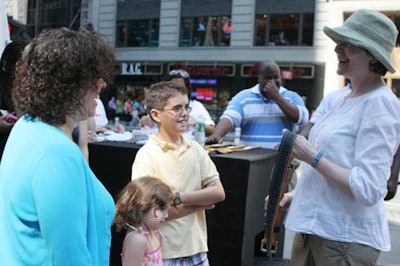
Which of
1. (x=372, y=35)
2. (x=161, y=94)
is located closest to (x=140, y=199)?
(x=161, y=94)

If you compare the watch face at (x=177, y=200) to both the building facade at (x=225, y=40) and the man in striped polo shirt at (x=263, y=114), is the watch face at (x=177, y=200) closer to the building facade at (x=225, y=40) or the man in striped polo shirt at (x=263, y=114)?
the man in striped polo shirt at (x=263, y=114)

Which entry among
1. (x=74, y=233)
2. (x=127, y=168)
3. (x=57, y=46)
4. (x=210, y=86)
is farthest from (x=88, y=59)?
(x=210, y=86)

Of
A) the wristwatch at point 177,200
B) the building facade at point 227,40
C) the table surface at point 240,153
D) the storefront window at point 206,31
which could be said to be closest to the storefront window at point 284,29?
the building facade at point 227,40

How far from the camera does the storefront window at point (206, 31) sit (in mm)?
26484

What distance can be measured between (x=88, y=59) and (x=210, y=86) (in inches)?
998

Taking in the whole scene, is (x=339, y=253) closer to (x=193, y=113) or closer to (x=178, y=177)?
(x=178, y=177)

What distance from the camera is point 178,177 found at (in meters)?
2.81

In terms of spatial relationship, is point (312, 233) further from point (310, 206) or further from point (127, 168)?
point (127, 168)

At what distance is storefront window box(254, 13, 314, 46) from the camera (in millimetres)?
24281

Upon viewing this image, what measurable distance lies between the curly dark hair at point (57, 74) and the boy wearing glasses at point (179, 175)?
4.28 ft

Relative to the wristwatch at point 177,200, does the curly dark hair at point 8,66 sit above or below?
above

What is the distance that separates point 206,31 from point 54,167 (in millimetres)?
26420

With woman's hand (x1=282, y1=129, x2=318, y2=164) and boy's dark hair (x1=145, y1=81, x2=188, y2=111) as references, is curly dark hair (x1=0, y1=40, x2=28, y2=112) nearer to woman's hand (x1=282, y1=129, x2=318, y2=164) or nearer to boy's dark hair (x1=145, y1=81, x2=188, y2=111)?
boy's dark hair (x1=145, y1=81, x2=188, y2=111)

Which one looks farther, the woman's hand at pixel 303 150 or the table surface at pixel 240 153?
the table surface at pixel 240 153
